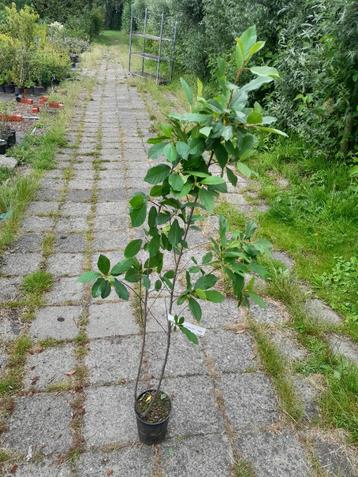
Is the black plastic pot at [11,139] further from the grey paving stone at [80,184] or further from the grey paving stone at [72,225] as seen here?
the grey paving stone at [72,225]

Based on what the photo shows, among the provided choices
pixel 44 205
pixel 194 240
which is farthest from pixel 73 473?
pixel 44 205

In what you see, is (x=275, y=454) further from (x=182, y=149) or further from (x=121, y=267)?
(x=182, y=149)

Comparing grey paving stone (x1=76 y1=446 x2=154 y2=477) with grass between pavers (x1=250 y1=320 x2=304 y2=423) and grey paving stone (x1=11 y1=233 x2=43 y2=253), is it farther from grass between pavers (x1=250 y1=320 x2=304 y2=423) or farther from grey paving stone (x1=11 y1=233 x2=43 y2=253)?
grey paving stone (x1=11 y1=233 x2=43 y2=253)

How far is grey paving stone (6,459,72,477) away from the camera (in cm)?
153

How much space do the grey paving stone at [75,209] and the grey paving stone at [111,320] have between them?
130 centimetres

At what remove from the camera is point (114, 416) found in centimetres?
175

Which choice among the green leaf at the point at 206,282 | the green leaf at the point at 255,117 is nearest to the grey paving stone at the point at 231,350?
the green leaf at the point at 206,282

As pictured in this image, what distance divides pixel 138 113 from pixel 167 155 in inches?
254

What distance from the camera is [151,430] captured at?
1.60 metres

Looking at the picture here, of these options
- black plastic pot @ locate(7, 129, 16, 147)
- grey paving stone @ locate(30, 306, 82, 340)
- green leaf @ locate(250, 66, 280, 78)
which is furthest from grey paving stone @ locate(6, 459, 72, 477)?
black plastic pot @ locate(7, 129, 16, 147)

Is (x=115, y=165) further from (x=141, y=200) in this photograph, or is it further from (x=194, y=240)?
(x=141, y=200)

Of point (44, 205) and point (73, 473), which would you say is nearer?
point (73, 473)

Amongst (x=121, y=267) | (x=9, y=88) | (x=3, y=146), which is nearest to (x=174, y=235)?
(x=121, y=267)

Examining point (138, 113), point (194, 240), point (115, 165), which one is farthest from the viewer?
point (138, 113)
